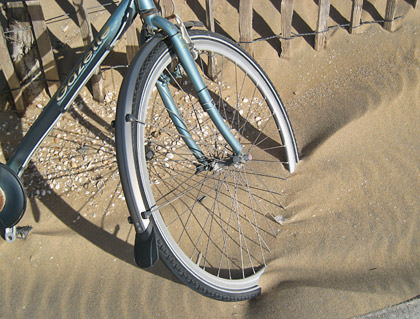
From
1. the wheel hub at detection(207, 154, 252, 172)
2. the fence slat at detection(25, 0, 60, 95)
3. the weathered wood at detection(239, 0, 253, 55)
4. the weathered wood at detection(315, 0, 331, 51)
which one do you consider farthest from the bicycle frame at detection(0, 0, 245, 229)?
the weathered wood at detection(315, 0, 331, 51)

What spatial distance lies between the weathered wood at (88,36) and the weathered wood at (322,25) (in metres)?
2.05

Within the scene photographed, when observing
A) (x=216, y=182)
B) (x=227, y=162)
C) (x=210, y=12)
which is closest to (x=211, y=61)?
(x=210, y=12)

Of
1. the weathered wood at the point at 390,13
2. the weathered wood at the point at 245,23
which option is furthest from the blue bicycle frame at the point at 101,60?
the weathered wood at the point at 390,13

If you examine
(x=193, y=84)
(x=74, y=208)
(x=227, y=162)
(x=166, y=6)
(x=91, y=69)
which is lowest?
(x=74, y=208)

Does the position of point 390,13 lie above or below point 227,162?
above

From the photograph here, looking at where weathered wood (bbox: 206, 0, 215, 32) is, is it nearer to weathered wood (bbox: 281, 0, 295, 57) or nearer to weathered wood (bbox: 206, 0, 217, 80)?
weathered wood (bbox: 206, 0, 217, 80)

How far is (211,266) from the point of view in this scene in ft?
9.78

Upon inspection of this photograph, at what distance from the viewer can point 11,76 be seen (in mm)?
3803

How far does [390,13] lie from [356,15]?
34 cm

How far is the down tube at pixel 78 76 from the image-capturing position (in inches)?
98.0

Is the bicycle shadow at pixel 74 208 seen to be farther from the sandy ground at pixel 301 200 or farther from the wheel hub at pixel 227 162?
the wheel hub at pixel 227 162

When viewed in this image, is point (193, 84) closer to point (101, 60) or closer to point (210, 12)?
point (101, 60)

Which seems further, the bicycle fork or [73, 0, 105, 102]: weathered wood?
[73, 0, 105, 102]: weathered wood

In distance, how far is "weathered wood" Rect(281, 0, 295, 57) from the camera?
12.9 feet
